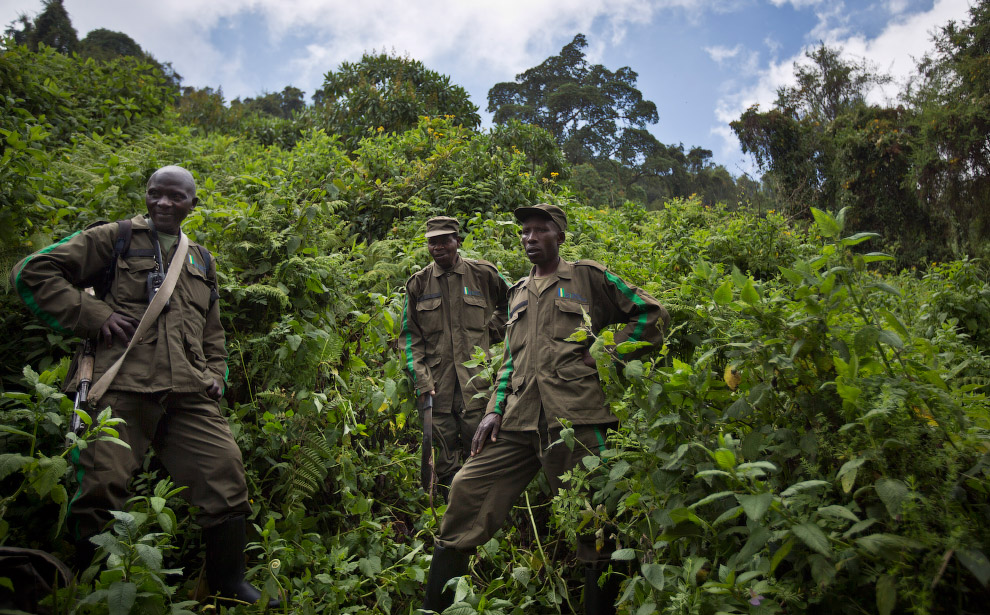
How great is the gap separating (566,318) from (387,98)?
1013cm

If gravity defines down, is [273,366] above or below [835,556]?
above

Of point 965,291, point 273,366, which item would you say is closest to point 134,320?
point 273,366

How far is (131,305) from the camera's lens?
2.82 m

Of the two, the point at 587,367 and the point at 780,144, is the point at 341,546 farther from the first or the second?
the point at 780,144

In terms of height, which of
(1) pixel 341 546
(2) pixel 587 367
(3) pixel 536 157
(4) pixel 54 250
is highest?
(3) pixel 536 157

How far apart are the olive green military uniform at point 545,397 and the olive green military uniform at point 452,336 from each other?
1.12 m

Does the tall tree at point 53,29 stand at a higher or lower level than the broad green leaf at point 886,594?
higher

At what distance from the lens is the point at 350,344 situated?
15.1 ft

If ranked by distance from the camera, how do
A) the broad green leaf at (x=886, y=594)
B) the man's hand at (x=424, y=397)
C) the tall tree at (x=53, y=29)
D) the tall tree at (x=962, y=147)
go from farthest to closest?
the tall tree at (x=53, y=29) < the tall tree at (x=962, y=147) < the man's hand at (x=424, y=397) < the broad green leaf at (x=886, y=594)

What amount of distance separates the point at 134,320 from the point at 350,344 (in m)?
1.94

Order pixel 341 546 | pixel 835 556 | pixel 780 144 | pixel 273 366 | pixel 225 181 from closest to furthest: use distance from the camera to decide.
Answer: pixel 835 556
pixel 341 546
pixel 273 366
pixel 225 181
pixel 780 144

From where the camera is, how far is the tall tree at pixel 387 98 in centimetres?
1163

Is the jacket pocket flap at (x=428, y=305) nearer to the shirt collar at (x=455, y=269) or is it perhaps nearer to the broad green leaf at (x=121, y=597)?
the shirt collar at (x=455, y=269)

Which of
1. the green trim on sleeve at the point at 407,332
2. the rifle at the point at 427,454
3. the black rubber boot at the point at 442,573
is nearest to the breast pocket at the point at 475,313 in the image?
the green trim on sleeve at the point at 407,332
